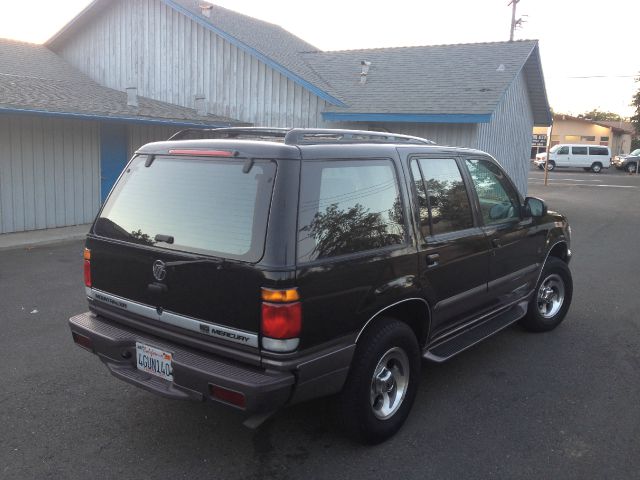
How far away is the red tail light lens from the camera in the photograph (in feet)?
9.87

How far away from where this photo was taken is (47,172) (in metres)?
11.8

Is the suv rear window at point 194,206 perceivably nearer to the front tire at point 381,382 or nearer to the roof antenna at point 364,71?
the front tire at point 381,382

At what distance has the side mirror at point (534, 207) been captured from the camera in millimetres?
5270

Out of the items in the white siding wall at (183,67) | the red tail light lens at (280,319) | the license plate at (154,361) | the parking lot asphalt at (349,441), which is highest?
the white siding wall at (183,67)

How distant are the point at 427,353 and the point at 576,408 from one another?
1.21 metres

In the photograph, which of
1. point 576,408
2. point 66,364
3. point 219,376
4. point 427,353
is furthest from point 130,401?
point 576,408

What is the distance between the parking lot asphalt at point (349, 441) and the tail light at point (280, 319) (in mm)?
757

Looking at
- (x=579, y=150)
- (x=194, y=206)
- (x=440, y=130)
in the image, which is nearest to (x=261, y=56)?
(x=440, y=130)

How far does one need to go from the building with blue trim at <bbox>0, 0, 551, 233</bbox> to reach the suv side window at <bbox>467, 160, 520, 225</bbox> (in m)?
8.43

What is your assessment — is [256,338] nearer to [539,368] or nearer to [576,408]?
[576,408]

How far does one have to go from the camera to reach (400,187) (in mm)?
3834

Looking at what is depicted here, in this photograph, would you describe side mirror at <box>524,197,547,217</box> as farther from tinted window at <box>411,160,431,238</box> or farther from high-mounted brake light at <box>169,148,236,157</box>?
high-mounted brake light at <box>169,148,236,157</box>

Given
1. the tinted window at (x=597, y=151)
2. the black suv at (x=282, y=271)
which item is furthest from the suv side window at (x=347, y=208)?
the tinted window at (x=597, y=151)

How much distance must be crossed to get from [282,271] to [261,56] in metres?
13.2
